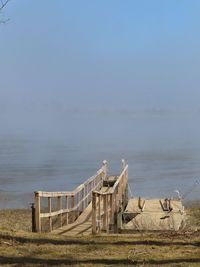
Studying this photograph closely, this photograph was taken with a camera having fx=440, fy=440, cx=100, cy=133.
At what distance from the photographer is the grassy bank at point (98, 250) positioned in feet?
20.4

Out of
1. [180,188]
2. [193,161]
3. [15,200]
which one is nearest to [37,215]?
[15,200]

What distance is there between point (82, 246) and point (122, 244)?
715 mm

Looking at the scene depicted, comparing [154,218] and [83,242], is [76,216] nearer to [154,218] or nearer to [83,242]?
[154,218]

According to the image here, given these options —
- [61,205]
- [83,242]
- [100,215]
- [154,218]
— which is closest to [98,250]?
[83,242]

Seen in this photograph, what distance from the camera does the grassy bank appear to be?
6219 millimetres

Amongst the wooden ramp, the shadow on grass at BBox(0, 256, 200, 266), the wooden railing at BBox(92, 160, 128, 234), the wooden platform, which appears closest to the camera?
the shadow on grass at BBox(0, 256, 200, 266)

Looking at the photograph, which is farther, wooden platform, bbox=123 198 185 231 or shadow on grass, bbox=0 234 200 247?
wooden platform, bbox=123 198 185 231

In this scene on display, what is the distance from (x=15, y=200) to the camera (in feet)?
89.8

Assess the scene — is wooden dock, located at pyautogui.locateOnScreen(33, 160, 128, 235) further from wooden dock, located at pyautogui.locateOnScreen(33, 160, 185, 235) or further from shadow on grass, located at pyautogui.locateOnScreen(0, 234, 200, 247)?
shadow on grass, located at pyautogui.locateOnScreen(0, 234, 200, 247)

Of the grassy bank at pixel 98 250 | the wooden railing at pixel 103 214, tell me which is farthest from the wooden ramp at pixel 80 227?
the grassy bank at pixel 98 250

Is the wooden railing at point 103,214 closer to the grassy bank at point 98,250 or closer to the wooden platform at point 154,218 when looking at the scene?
the wooden platform at point 154,218

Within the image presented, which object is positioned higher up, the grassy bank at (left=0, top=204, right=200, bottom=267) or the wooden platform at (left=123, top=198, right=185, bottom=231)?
the wooden platform at (left=123, top=198, right=185, bottom=231)

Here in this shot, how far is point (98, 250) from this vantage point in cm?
704

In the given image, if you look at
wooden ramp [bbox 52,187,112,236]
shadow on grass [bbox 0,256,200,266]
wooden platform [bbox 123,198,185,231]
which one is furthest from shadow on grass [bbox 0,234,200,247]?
wooden platform [bbox 123,198,185,231]
